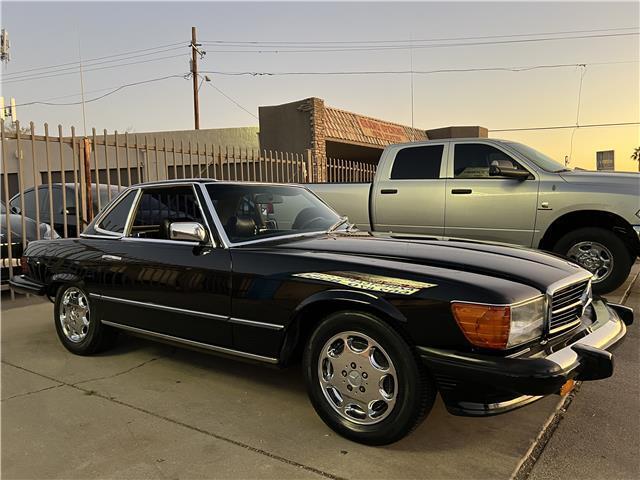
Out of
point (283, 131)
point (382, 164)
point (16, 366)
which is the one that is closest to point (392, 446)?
point (16, 366)

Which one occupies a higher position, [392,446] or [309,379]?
[309,379]

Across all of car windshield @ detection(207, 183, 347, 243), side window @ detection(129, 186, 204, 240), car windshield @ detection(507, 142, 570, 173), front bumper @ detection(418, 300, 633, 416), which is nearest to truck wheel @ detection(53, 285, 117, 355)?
side window @ detection(129, 186, 204, 240)

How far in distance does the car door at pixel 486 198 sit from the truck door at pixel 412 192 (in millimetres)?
140

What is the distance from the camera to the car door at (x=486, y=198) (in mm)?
6574

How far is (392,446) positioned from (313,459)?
46 centimetres

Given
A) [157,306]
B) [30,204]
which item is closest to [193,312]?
[157,306]

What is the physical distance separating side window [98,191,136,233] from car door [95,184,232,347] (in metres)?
0.01

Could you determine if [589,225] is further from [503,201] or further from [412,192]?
[412,192]

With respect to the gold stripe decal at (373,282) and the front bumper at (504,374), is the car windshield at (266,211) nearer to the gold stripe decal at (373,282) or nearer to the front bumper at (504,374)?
the gold stripe decal at (373,282)

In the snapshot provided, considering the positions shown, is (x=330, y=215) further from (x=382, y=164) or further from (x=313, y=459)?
(x=382, y=164)

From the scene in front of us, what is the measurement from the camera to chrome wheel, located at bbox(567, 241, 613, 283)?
627cm

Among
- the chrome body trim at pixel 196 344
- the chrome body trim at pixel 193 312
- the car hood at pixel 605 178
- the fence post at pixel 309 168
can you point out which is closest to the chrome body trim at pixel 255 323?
the chrome body trim at pixel 193 312

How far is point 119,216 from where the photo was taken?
4625mm

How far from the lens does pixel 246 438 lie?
10.2 feet
